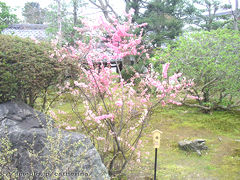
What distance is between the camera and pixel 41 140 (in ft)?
8.13

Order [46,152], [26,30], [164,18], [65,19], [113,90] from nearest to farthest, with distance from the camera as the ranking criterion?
[46,152]
[113,90]
[65,19]
[164,18]
[26,30]

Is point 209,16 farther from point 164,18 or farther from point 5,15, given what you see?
point 5,15

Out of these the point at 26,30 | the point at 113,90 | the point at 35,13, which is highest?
the point at 35,13

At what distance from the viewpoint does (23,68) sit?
2785mm

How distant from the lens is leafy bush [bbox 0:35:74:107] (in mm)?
A: 2708

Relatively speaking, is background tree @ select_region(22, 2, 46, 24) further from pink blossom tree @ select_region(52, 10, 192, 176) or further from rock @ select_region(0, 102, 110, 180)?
rock @ select_region(0, 102, 110, 180)

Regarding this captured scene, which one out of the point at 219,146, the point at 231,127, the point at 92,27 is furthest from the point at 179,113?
the point at 92,27

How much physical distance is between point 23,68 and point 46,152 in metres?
1.15

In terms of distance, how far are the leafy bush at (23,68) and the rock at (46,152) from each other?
30cm

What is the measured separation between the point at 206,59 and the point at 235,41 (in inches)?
37.7

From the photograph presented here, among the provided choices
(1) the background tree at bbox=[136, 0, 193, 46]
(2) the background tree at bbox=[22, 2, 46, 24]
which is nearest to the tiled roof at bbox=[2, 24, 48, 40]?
(2) the background tree at bbox=[22, 2, 46, 24]

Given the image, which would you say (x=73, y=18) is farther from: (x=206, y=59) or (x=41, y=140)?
(x=41, y=140)

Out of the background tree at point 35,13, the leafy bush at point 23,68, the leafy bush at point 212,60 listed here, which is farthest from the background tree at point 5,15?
the leafy bush at point 23,68

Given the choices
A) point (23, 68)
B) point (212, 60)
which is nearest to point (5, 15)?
point (23, 68)
